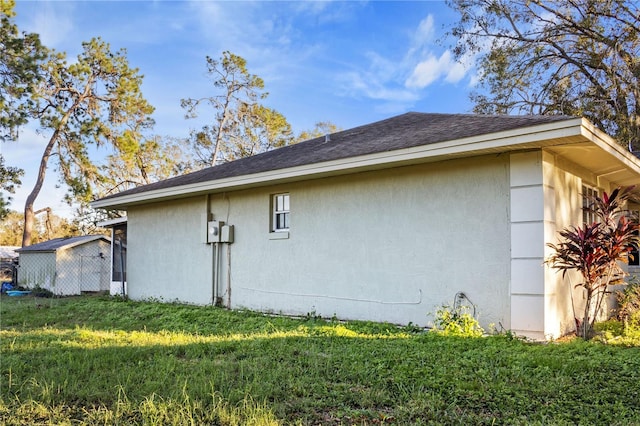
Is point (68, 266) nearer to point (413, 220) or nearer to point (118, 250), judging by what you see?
point (118, 250)

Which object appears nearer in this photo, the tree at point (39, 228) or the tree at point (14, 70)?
the tree at point (14, 70)

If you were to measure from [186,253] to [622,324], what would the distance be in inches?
347

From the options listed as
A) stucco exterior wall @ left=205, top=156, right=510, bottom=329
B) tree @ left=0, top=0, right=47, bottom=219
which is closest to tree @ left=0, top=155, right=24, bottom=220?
tree @ left=0, top=0, right=47, bottom=219

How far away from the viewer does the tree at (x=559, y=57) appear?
15867mm

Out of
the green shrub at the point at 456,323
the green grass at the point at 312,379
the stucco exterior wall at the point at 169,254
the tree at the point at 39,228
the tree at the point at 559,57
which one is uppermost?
the tree at the point at 559,57

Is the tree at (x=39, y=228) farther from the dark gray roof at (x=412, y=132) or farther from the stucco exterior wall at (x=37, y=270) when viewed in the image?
the dark gray roof at (x=412, y=132)

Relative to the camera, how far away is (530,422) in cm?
307

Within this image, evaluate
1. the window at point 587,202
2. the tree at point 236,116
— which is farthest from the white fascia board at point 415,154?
the tree at point 236,116

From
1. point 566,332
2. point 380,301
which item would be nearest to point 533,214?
point 566,332

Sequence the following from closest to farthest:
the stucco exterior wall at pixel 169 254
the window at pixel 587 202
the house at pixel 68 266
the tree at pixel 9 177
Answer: the window at pixel 587 202, the stucco exterior wall at pixel 169 254, the house at pixel 68 266, the tree at pixel 9 177

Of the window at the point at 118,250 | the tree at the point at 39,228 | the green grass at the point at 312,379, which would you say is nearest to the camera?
the green grass at the point at 312,379

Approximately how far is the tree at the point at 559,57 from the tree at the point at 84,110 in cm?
1773

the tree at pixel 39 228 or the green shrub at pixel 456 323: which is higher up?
the tree at pixel 39 228

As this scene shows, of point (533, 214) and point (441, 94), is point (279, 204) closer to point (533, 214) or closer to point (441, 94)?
point (533, 214)
